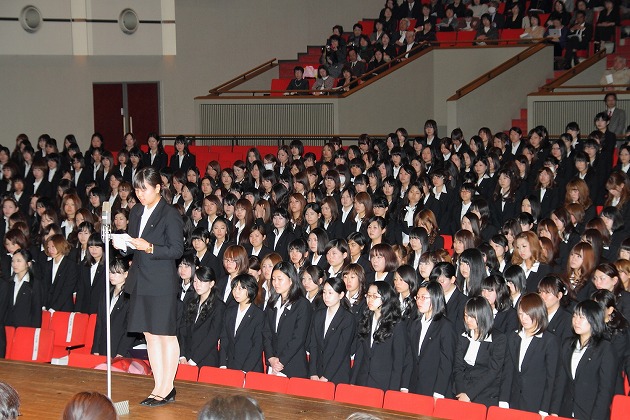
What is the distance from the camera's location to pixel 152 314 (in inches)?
189

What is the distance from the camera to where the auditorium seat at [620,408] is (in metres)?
4.67

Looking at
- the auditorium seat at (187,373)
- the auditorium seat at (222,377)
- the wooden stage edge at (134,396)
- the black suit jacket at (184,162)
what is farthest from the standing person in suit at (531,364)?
the black suit jacket at (184,162)

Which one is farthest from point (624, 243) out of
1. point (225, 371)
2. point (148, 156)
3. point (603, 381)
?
point (148, 156)

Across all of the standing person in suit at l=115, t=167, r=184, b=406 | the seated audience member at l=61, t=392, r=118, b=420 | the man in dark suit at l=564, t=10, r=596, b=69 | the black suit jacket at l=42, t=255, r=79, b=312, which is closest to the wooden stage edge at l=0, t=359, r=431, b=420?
the standing person in suit at l=115, t=167, r=184, b=406

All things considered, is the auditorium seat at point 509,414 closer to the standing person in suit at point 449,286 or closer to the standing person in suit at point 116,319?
the standing person in suit at point 449,286

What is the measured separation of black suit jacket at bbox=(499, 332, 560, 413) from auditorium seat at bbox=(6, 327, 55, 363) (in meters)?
3.35

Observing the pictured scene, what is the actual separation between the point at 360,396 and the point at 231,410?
8.78 feet

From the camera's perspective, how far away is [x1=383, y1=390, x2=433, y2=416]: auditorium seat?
16.1 feet

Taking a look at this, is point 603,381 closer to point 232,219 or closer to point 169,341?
point 169,341

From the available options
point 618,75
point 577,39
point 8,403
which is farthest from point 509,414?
point 577,39

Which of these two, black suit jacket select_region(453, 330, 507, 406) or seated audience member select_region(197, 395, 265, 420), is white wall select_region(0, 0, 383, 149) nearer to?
black suit jacket select_region(453, 330, 507, 406)

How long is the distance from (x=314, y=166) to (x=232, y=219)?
1621 millimetres

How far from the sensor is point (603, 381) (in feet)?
17.1

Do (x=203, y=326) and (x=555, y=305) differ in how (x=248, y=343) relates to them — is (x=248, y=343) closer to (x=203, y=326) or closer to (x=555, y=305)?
(x=203, y=326)
